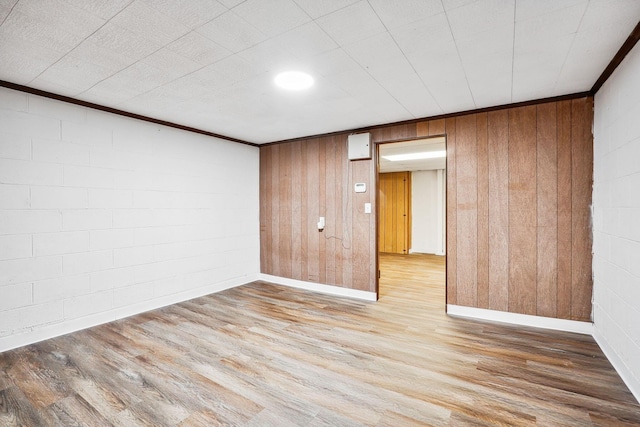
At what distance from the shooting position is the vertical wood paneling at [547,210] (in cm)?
315

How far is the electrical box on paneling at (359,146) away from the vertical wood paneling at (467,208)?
1.17 meters

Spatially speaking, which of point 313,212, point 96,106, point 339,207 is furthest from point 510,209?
point 96,106

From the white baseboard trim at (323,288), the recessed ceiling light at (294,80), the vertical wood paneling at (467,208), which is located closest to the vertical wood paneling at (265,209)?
the white baseboard trim at (323,288)

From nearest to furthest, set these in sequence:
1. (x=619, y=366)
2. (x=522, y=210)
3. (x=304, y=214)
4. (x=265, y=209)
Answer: (x=619, y=366) → (x=522, y=210) → (x=304, y=214) → (x=265, y=209)

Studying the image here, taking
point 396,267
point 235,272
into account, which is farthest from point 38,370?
point 396,267

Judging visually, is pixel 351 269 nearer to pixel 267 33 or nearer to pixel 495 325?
pixel 495 325

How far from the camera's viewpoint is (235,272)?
509 cm

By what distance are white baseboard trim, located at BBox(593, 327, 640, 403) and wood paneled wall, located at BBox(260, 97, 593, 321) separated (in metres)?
0.34

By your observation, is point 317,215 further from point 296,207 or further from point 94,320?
point 94,320

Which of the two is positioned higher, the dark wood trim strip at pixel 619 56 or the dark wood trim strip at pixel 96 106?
the dark wood trim strip at pixel 96 106

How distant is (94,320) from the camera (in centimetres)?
332

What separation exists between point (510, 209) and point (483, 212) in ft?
0.88

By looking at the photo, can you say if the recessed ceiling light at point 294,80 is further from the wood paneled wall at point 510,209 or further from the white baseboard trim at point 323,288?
the white baseboard trim at point 323,288

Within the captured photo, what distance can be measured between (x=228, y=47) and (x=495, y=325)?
12.3 feet
